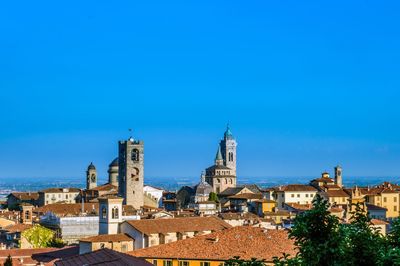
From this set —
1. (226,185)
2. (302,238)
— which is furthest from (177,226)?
(226,185)

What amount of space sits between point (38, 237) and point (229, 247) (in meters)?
24.2

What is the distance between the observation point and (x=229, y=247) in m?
41.8

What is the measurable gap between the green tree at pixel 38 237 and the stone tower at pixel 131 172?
1109 inches

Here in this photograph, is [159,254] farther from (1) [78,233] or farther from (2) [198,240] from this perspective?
(1) [78,233]

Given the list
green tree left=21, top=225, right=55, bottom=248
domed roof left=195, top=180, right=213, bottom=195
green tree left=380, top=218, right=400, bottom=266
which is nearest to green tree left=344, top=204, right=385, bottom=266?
green tree left=380, top=218, right=400, bottom=266

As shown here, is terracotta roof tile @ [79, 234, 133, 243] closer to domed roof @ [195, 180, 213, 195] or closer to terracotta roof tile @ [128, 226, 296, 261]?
terracotta roof tile @ [128, 226, 296, 261]

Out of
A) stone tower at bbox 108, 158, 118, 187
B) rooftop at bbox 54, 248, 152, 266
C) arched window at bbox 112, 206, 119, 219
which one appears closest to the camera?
rooftop at bbox 54, 248, 152, 266

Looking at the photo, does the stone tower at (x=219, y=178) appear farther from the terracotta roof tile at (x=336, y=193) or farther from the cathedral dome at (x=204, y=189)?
the terracotta roof tile at (x=336, y=193)

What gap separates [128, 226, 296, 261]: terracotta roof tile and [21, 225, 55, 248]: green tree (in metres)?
19.9

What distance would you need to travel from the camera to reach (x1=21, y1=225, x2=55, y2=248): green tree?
60312 mm

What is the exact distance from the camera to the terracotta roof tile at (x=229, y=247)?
40312 millimetres

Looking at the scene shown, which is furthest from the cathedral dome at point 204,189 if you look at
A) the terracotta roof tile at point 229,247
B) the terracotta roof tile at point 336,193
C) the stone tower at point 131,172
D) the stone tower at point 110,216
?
the terracotta roof tile at point 229,247

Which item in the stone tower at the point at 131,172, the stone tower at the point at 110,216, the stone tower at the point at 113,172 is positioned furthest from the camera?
the stone tower at the point at 113,172

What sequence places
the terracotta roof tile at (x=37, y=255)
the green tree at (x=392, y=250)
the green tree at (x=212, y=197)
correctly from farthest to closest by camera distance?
the green tree at (x=212, y=197) < the terracotta roof tile at (x=37, y=255) < the green tree at (x=392, y=250)
